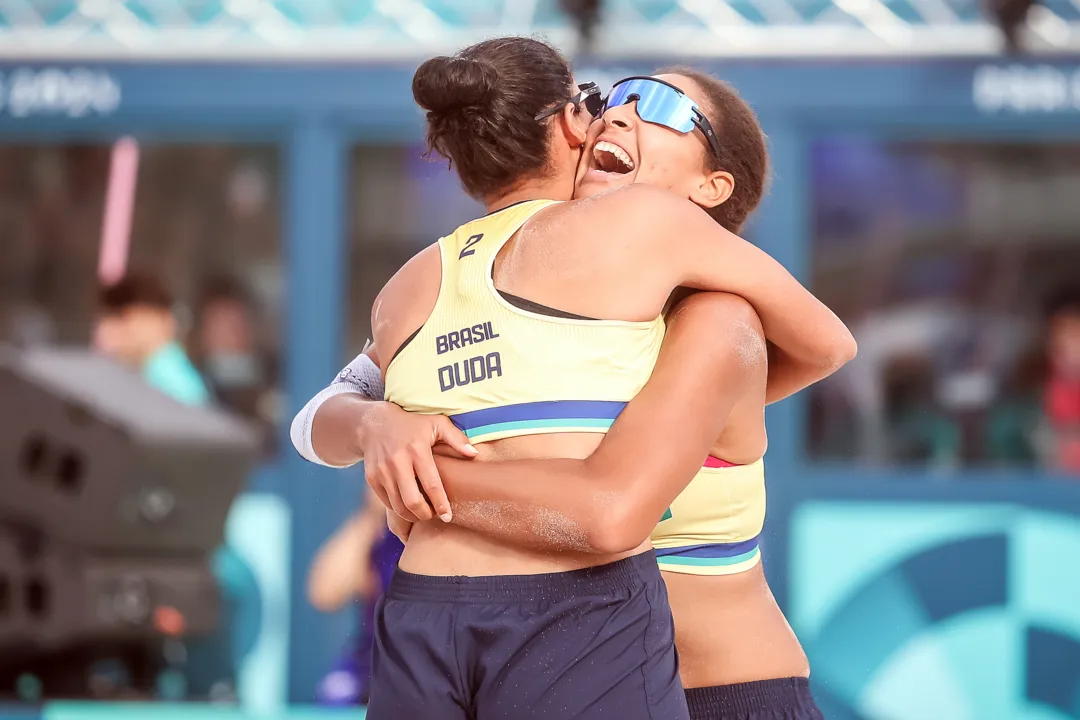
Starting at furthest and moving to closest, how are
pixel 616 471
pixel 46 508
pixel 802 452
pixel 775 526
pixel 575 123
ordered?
pixel 802 452
pixel 775 526
pixel 46 508
pixel 575 123
pixel 616 471

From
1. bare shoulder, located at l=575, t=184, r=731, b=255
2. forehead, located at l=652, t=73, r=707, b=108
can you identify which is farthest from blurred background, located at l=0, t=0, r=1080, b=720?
bare shoulder, located at l=575, t=184, r=731, b=255

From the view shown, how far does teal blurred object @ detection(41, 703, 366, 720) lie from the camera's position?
4.12 meters

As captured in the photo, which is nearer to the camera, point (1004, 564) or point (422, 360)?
point (422, 360)

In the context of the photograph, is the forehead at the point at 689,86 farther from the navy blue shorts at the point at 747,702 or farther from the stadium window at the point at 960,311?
the stadium window at the point at 960,311

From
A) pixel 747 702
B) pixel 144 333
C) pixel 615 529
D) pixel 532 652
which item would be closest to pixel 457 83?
pixel 615 529

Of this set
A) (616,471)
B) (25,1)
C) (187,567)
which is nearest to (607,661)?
(616,471)

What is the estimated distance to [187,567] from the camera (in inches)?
158

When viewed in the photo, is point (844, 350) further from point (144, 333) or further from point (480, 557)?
point (144, 333)

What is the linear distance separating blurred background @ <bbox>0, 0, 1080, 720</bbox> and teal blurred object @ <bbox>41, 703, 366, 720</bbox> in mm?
55

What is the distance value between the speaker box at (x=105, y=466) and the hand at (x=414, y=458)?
92.0 inches

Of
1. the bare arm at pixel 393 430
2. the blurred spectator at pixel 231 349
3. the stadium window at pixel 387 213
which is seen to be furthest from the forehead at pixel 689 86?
the blurred spectator at pixel 231 349

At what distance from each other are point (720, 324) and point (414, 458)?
17.7 inches

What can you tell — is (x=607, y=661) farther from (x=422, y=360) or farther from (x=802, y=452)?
(x=802, y=452)

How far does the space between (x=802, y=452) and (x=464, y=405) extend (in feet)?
Result: 12.2
